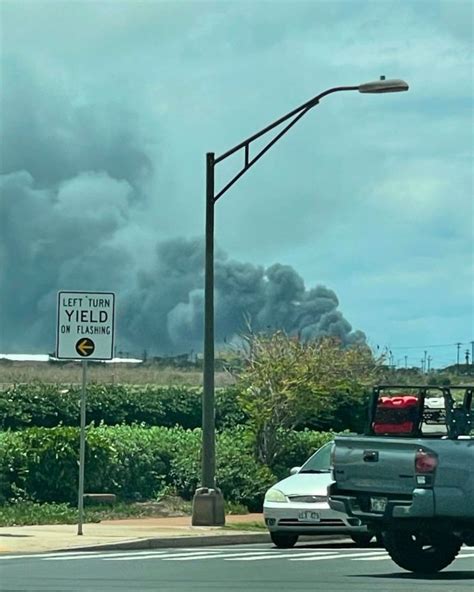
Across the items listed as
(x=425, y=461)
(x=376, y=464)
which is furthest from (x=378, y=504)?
(x=425, y=461)

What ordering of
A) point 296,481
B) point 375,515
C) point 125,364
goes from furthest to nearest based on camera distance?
point 125,364 < point 296,481 < point 375,515

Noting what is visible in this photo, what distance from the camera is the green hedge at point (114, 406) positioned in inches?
1565

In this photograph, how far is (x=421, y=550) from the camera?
18672 millimetres

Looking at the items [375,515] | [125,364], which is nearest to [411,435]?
[375,515]

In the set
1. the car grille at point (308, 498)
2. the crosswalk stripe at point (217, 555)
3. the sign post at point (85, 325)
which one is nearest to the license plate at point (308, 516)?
the car grille at point (308, 498)

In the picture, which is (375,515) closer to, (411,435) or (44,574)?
(411,435)

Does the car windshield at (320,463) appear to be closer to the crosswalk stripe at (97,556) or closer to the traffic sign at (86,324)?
the traffic sign at (86,324)

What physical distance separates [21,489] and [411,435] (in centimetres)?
1392

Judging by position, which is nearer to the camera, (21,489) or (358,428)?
(21,489)

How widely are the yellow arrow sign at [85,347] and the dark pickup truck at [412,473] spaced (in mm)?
6857

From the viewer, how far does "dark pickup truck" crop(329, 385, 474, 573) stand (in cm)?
1673

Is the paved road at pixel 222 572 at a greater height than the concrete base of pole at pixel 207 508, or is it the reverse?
the concrete base of pole at pixel 207 508

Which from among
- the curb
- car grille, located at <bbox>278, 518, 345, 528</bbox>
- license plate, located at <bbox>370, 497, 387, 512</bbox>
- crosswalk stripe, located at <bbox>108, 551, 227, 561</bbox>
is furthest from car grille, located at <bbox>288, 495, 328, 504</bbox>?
license plate, located at <bbox>370, 497, 387, 512</bbox>

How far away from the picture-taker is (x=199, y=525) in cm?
2616
